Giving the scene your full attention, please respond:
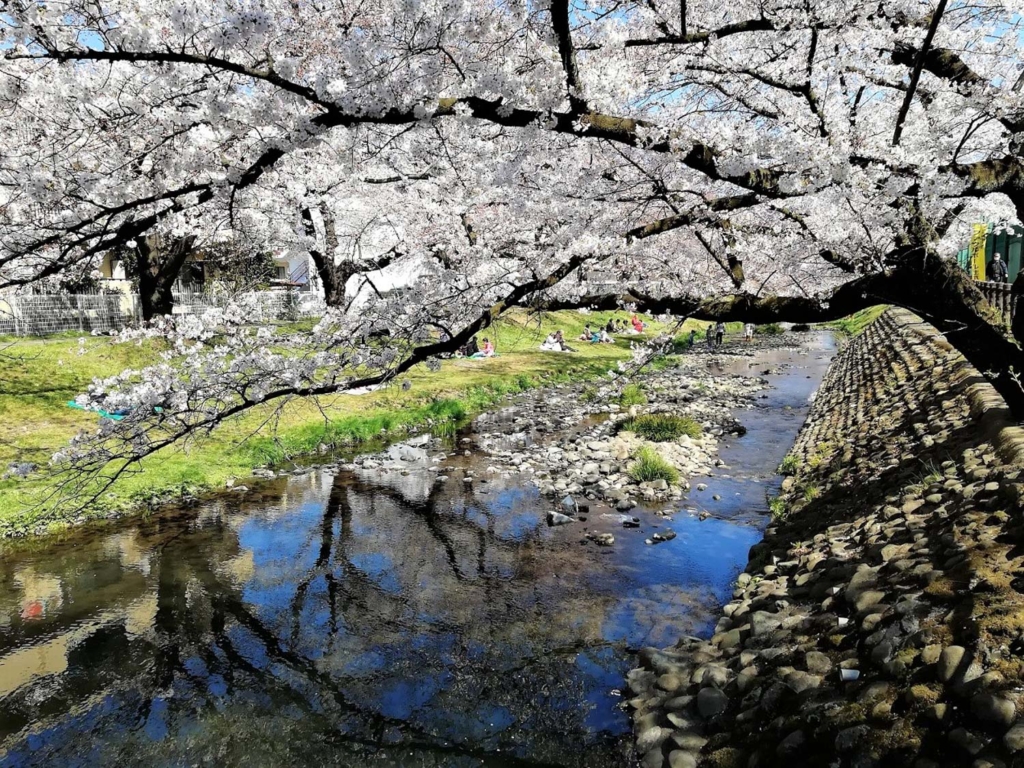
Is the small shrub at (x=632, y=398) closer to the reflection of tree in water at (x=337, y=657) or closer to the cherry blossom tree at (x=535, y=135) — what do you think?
the reflection of tree in water at (x=337, y=657)

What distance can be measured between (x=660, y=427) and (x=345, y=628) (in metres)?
10.0

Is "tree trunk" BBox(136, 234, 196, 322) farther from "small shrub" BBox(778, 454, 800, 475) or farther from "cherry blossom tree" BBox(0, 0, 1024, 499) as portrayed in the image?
"small shrub" BBox(778, 454, 800, 475)

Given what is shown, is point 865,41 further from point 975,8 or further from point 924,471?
point 924,471

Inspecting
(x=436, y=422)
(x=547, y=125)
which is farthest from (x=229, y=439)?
(x=547, y=125)

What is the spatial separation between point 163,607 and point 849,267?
9.04 meters

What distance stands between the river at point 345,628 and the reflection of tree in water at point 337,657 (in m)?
0.02

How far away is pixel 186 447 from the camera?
5.94 metres

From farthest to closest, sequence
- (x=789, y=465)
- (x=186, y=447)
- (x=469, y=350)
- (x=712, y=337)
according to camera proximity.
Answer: (x=712, y=337), (x=469, y=350), (x=789, y=465), (x=186, y=447)

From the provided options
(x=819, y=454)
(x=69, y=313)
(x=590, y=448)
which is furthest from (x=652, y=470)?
(x=69, y=313)

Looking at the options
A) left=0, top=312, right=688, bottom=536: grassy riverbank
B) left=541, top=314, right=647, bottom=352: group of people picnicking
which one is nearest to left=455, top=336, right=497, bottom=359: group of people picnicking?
left=0, top=312, right=688, bottom=536: grassy riverbank

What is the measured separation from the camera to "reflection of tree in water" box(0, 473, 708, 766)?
18.2ft

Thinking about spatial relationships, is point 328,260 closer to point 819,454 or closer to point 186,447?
point 186,447

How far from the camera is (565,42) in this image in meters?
3.97

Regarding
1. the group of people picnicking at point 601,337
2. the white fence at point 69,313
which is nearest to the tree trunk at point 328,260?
the white fence at point 69,313
